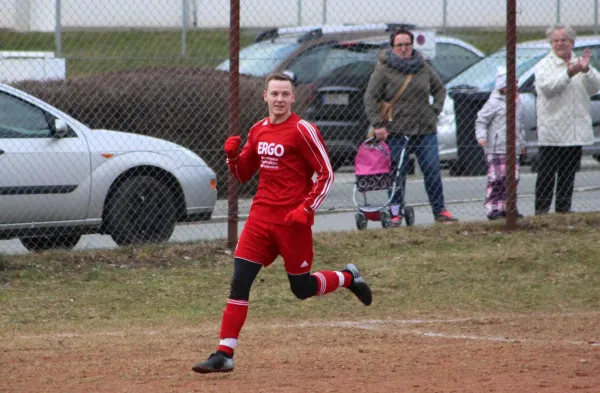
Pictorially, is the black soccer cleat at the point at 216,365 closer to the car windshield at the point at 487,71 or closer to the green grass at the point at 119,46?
the green grass at the point at 119,46

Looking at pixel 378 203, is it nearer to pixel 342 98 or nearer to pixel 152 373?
pixel 342 98

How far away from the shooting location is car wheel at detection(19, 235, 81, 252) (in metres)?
10.6

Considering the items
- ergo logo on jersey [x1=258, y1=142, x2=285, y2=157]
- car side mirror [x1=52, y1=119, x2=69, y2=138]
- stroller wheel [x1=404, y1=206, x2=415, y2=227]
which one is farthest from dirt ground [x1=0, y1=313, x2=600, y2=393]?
stroller wheel [x1=404, y1=206, x2=415, y2=227]

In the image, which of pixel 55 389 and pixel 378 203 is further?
pixel 378 203

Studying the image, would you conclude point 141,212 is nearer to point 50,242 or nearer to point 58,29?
point 50,242

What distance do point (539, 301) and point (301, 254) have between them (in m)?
3.05

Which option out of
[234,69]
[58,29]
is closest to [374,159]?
[234,69]

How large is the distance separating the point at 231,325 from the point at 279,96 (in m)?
1.30

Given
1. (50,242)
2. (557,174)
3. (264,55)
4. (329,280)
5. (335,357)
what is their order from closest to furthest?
(335,357)
(329,280)
(50,242)
(557,174)
(264,55)

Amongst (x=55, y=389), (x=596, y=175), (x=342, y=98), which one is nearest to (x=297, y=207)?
(x=55, y=389)

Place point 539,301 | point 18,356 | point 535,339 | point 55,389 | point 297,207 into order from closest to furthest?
point 55,389 → point 297,207 → point 18,356 → point 535,339 → point 539,301

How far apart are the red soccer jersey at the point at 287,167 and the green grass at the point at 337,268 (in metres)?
2.06

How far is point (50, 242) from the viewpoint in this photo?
10602 mm

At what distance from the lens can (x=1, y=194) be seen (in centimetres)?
965
